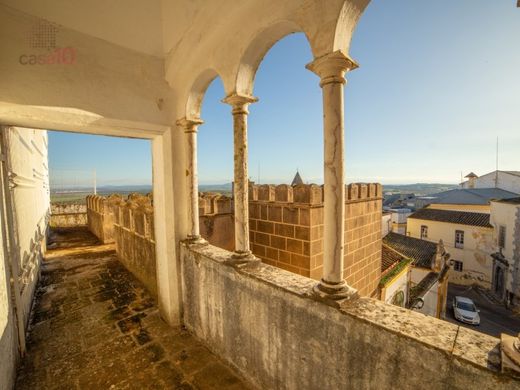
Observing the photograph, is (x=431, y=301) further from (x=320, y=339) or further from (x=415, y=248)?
(x=320, y=339)

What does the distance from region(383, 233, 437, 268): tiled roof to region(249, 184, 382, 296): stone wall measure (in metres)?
13.8

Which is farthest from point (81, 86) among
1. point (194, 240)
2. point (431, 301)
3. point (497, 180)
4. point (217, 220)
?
point (497, 180)

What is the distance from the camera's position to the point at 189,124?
3420mm

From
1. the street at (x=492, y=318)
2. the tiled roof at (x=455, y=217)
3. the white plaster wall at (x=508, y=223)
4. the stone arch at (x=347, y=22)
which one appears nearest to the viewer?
the stone arch at (x=347, y=22)

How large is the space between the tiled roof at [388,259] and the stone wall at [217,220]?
4835 millimetres

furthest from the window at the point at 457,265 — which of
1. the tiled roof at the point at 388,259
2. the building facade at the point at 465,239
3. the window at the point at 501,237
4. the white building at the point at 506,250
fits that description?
the tiled roof at the point at 388,259

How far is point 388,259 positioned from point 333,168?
7.37 metres

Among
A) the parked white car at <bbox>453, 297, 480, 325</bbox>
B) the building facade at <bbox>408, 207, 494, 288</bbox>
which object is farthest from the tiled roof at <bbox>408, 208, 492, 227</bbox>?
the parked white car at <bbox>453, 297, 480, 325</bbox>

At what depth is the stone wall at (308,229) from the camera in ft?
10.9

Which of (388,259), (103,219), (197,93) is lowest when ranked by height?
(388,259)

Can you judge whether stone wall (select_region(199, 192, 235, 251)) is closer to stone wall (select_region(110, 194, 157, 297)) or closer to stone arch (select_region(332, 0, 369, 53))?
stone wall (select_region(110, 194, 157, 297))

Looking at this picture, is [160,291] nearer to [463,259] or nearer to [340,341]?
[340,341]

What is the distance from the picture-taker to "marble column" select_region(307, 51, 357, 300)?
70.9 inches

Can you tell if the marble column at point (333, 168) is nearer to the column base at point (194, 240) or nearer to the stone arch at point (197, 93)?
the stone arch at point (197, 93)
